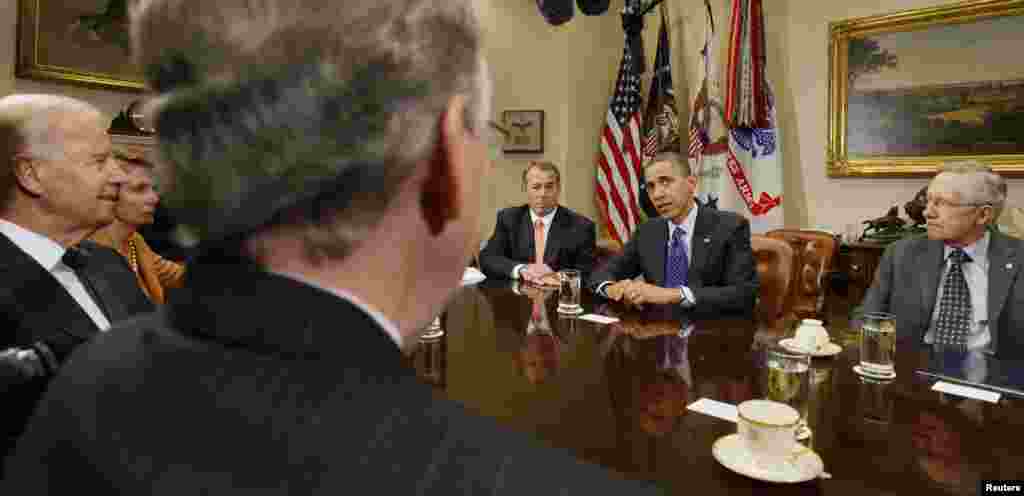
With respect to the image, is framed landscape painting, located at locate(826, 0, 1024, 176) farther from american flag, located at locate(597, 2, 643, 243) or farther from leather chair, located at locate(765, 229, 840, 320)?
leather chair, located at locate(765, 229, 840, 320)

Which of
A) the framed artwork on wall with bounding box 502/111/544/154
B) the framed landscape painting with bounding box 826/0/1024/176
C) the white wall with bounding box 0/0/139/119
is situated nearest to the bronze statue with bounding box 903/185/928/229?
the framed landscape painting with bounding box 826/0/1024/176

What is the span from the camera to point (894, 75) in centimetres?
473

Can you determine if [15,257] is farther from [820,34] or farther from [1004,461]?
[820,34]

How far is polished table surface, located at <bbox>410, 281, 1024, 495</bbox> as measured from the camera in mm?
1014

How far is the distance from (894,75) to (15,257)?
17.4 feet

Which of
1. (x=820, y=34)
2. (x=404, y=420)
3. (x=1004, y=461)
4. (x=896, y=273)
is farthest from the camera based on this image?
(x=820, y=34)

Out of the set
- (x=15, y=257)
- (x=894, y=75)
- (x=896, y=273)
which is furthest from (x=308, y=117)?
(x=894, y=75)

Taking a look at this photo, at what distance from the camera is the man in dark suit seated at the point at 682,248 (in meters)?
2.81

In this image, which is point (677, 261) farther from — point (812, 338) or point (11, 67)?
point (11, 67)

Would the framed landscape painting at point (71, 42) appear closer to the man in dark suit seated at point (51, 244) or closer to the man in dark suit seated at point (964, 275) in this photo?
the man in dark suit seated at point (51, 244)

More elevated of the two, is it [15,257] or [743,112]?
[743,112]

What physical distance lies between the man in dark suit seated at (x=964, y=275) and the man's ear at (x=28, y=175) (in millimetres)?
2782

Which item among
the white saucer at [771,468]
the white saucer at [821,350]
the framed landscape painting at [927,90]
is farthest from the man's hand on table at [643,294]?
the framed landscape painting at [927,90]

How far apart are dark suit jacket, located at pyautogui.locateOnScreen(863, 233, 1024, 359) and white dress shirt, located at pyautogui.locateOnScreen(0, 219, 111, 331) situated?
2441 mm
